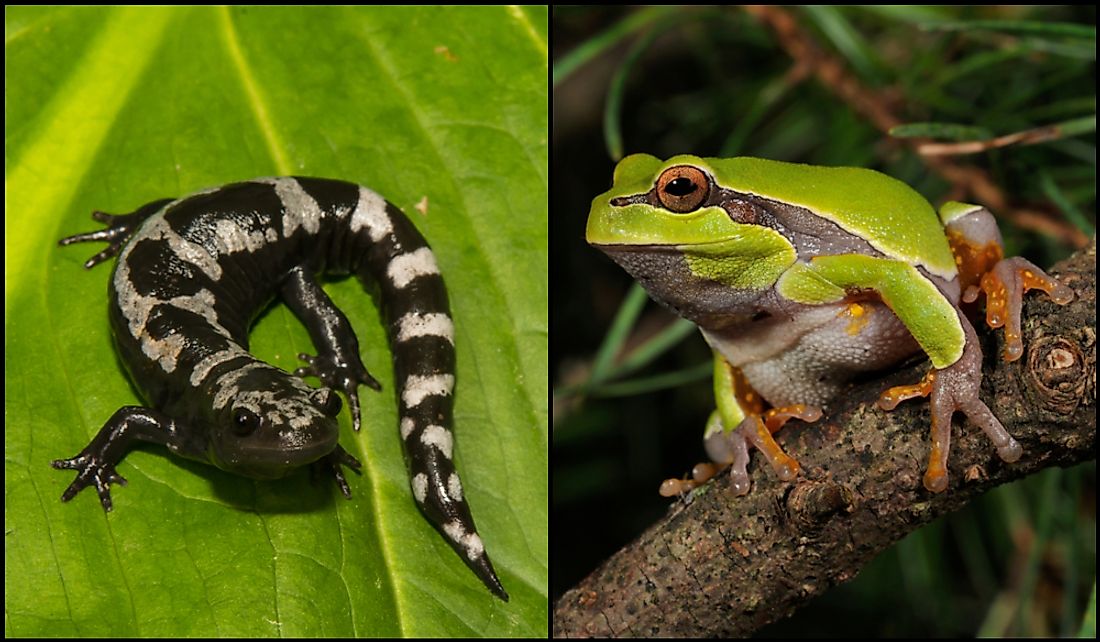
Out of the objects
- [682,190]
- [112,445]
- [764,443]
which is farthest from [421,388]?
[764,443]

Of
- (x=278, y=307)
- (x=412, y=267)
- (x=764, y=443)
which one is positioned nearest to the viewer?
(x=764, y=443)

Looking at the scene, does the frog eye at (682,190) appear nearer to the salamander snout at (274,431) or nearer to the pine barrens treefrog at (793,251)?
the pine barrens treefrog at (793,251)

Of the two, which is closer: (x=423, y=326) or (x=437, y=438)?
(x=437, y=438)

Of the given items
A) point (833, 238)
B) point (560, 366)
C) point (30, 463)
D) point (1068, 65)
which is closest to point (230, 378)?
point (30, 463)

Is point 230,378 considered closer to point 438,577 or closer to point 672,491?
point 438,577

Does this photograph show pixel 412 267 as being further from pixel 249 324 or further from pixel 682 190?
pixel 682 190

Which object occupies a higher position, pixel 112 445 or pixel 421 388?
pixel 421 388
